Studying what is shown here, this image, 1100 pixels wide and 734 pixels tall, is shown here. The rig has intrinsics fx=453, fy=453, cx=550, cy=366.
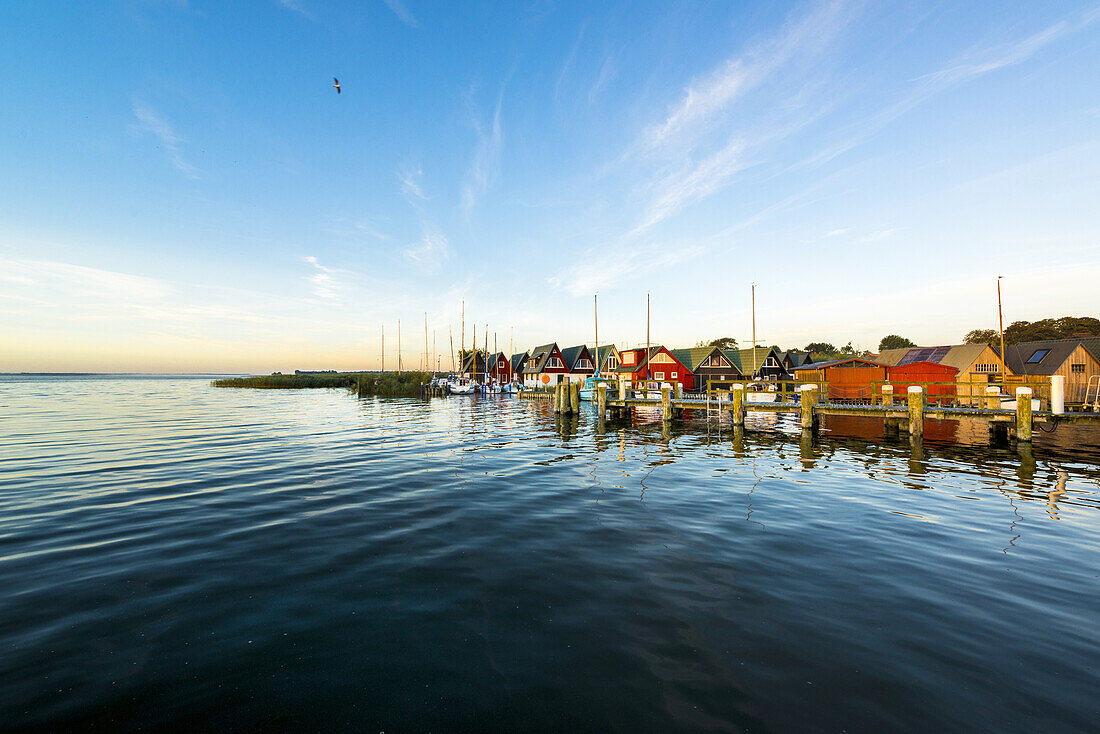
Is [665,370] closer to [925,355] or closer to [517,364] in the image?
[925,355]

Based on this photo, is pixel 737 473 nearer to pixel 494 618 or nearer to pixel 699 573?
pixel 699 573

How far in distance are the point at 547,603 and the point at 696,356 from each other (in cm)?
5906

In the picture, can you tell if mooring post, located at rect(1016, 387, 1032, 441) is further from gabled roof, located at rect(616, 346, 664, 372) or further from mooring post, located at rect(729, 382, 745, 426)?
gabled roof, located at rect(616, 346, 664, 372)

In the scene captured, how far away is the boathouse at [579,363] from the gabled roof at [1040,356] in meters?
49.4

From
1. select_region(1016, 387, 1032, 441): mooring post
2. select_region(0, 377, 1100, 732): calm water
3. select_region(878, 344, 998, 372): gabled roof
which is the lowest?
select_region(0, 377, 1100, 732): calm water

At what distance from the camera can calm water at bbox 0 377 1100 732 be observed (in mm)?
3986

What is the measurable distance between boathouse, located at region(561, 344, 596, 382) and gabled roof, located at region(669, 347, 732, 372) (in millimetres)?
15463

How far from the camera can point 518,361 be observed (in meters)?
87.4

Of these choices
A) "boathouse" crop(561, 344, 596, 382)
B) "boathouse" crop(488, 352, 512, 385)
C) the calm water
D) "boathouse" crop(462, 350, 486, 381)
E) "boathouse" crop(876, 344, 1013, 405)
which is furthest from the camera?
"boathouse" crop(462, 350, 486, 381)

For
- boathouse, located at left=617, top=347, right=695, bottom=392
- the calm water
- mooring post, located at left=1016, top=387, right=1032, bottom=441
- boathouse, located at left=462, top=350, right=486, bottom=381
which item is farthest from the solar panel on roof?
boathouse, located at left=462, top=350, right=486, bottom=381

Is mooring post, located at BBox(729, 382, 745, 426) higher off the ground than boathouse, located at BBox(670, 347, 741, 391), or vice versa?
boathouse, located at BBox(670, 347, 741, 391)

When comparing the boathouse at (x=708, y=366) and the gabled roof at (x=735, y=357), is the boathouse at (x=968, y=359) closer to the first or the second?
the gabled roof at (x=735, y=357)

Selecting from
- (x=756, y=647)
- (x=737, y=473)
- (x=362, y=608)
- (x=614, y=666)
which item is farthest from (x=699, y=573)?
(x=737, y=473)

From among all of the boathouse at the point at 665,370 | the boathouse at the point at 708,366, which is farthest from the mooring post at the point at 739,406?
the boathouse at the point at 708,366
